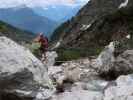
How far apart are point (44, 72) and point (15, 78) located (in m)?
0.87

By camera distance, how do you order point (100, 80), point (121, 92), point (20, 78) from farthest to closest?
point (100, 80) → point (121, 92) → point (20, 78)

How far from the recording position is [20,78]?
10.8 m

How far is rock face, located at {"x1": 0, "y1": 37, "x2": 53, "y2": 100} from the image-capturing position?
1071 centimetres

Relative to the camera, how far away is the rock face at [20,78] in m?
10.7

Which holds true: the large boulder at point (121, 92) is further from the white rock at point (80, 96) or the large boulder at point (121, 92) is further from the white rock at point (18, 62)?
the white rock at point (18, 62)

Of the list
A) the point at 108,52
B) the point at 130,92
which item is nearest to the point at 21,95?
the point at 130,92

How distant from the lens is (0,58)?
1121 cm

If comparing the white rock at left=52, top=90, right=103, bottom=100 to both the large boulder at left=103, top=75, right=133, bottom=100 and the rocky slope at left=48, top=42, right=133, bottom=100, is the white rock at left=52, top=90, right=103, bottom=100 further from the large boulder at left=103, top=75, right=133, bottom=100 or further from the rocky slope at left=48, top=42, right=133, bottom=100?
the large boulder at left=103, top=75, right=133, bottom=100

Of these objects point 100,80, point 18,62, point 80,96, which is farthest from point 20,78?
point 100,80

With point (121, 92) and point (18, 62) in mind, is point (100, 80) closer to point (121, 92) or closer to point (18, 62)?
point (121, 92)

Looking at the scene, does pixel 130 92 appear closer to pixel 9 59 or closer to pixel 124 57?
pixel 9 59

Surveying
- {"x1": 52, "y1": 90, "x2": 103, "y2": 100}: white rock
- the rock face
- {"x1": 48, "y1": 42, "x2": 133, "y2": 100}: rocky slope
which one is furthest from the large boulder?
the rock face

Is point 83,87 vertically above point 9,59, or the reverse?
point 9,59

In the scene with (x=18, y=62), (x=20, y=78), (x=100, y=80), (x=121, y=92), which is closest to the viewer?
(x=20, y=78)
